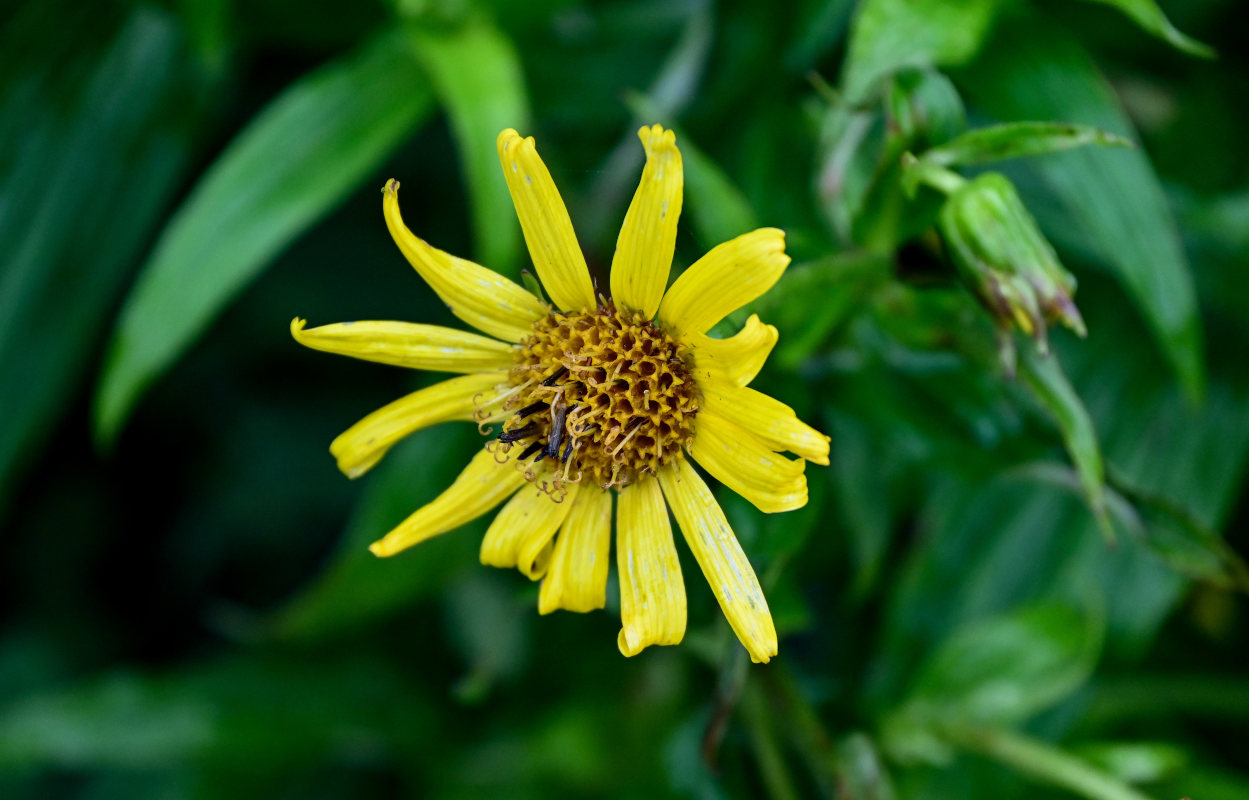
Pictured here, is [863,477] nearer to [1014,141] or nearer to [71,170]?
[1014,141]

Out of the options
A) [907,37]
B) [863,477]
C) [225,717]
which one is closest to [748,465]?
[863,477]

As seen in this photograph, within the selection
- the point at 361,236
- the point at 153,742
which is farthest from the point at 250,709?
the point at 361,236

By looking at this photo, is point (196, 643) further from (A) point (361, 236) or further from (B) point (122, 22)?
(B) point (122, 22)

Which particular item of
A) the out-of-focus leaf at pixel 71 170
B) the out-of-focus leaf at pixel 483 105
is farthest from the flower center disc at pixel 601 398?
the out-of-focus leaf at pixel 71 170

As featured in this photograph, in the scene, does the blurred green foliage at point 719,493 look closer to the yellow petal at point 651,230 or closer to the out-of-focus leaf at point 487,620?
the out-of-focus leaf at point 487,620

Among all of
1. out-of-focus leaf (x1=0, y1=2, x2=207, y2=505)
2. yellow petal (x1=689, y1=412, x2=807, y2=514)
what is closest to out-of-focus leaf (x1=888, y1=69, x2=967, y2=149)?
yellow petal (x1=689, y1=412, x2=807, y2=514)

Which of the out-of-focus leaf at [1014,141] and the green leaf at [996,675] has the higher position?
the out-of-focus leaf at [1014,141]

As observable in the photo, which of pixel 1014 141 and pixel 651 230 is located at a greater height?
pixel 651 230
